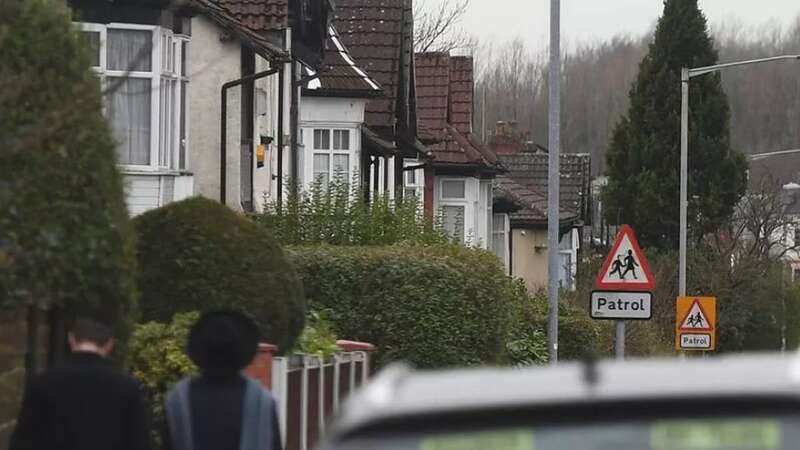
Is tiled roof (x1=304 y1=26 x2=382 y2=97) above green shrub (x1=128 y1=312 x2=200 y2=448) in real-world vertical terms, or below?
above

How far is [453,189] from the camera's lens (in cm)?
5128

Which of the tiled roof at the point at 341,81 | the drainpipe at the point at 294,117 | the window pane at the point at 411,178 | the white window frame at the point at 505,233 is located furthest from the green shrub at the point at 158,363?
the white window frame at the point at 505,233

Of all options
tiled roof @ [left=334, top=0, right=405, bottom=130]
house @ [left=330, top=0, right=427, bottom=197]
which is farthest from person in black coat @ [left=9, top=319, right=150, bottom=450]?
tiled roof @ [left=334, top=0, right=405, bottom=130]

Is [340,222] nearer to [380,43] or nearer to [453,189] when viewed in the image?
[380,43]

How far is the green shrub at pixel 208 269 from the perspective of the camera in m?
14.4

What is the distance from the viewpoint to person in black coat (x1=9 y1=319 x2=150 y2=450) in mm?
7730

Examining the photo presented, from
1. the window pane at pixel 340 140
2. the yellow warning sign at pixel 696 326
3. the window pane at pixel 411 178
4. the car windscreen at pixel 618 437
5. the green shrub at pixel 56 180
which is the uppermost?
the window pane at pixel 340 140

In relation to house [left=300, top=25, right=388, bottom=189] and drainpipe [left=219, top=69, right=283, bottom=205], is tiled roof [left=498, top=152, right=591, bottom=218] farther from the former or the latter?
drainpipe [left=219, top=69, right=283, bottom=205]

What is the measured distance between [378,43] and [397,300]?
1773 cm

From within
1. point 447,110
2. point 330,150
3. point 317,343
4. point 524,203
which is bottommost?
point 317,343

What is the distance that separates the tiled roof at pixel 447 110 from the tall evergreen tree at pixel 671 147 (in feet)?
45.3

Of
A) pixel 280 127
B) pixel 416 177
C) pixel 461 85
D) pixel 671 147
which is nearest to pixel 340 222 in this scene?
pixel 280 127

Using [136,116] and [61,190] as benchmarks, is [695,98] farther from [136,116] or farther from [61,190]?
[61,190]

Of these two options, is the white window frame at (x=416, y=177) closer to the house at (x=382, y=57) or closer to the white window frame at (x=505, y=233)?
the house at (x=382, y=57)
